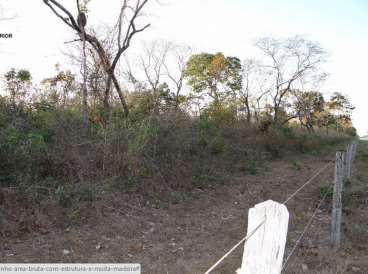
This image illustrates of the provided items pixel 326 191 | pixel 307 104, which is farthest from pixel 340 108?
pixel 326 191

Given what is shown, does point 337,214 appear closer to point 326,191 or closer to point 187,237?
point 187,237

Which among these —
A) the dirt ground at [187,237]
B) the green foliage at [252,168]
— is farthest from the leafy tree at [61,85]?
the green foliage at [252,168]

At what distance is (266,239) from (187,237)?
3642 millimetres

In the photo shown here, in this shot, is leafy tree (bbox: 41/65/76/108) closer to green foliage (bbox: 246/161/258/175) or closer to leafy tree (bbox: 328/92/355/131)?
green foliage (bbox: 246/161/258/175)

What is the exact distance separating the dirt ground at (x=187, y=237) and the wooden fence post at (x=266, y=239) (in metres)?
2.54

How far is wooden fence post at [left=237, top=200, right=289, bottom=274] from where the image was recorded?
148 cm

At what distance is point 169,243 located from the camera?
15.4ft

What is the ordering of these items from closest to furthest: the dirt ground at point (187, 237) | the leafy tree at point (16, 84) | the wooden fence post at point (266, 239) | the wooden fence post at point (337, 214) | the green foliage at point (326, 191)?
the wooden fence post at point (266, 239) < the dirt ground at point (187, 237) < the wooden fence post at point (337, 214) < the green foliage at point (326, 191) < the leafy tree at point (16, 84)

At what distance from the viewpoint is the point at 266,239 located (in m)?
1.49

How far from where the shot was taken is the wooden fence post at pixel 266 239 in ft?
4.84

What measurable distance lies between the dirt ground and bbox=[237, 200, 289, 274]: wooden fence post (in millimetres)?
2541

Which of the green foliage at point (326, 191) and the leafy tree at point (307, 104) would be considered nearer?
the green foliage at point (326, 191)

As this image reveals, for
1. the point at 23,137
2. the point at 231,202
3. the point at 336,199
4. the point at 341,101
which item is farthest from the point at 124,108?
the point at 341,101

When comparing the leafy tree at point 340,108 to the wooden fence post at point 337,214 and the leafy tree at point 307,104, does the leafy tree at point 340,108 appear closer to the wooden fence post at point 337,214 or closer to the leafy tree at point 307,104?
the leafy tree at point 307,104
